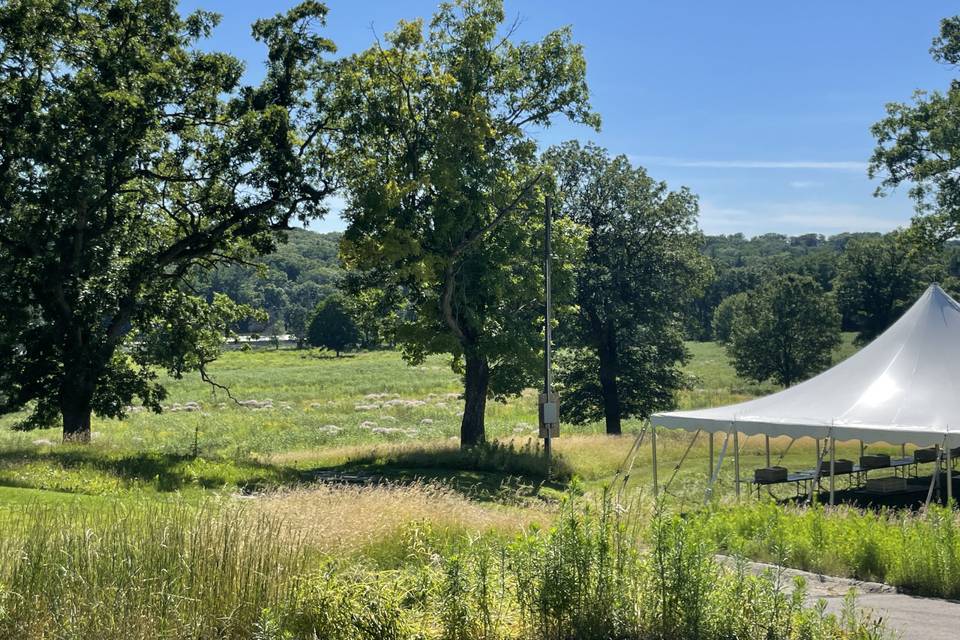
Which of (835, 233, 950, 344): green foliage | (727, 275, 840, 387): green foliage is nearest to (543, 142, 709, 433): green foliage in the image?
(727, 275, 840, 387): green foliage

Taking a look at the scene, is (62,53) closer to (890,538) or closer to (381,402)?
(890,538)

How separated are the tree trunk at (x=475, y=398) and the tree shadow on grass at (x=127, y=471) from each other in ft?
29.4

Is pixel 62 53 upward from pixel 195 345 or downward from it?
upward

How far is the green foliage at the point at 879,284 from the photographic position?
3083 inches

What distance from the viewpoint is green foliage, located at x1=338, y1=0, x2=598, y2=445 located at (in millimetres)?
26125

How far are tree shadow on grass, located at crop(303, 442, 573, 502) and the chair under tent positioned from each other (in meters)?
5.81

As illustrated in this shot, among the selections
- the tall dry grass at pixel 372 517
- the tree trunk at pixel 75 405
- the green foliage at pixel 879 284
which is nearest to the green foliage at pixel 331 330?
the green foliage at pixel 879 284

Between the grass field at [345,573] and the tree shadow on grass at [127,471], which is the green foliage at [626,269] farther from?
the grass field at [345,573]

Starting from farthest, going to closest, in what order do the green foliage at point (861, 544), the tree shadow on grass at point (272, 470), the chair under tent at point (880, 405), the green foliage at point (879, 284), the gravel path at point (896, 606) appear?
1. the green foliage at point (879, 284)
2. the chair under tent at point (880, 405)
3. the tree shadow on grass at point (272, 470)
4. the green foliage at point (861, 544)
5. the gravel path at point (896, 606)

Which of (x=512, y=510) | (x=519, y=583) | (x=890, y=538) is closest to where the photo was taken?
(x=519, y=583)

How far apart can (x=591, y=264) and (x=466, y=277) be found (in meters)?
9.76

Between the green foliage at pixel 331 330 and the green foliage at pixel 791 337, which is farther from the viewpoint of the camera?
the green foliage at pixel 331 330

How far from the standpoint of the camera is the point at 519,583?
21.9 ft

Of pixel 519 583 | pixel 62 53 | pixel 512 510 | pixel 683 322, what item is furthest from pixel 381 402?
pixel 519 583
